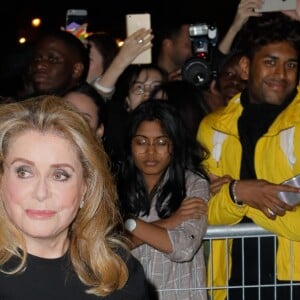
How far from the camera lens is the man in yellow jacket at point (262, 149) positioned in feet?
15.0

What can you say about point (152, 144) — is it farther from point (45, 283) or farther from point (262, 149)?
point (45, 283)

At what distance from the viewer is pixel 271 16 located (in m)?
5.33

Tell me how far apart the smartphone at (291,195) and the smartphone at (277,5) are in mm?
1494

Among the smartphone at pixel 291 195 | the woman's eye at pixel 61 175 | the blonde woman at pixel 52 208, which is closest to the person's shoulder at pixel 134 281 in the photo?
the blonde woman at pixel 52 208

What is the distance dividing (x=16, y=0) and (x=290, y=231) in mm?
14427

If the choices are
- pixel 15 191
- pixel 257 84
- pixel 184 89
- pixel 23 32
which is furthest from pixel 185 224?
pixel 23 32

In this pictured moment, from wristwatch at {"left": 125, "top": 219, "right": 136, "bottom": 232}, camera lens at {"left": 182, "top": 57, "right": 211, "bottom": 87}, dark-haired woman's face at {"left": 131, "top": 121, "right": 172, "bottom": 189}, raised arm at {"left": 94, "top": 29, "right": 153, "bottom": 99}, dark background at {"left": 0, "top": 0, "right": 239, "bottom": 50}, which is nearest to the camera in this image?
wristwatch at {"left": 125, "top": 219, "right": 136, "bottom": 232}

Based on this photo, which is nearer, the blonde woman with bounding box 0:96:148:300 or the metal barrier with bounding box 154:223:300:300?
the blonde woman with bounding box 0:96:148:300

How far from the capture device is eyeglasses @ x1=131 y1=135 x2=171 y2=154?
191 inches

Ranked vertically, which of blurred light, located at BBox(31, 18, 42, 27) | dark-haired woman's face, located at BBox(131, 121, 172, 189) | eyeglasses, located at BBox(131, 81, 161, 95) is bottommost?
dark-haired woman's face, located at BBox(131, 121, 172, 189)

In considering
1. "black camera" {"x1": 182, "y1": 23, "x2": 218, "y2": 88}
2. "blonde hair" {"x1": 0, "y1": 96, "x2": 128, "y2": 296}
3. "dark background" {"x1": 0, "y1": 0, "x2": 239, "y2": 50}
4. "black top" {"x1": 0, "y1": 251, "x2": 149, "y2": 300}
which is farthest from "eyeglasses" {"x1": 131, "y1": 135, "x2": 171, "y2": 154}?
"dark background" {"x1": 0, "y1": 0, "x2": 239, "y2": 50}

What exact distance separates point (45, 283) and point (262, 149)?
6.73 feet

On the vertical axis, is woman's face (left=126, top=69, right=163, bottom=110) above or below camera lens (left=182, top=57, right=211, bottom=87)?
below

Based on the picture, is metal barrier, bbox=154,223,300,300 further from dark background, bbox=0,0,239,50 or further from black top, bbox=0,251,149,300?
dark background, bbox=0,0,239,50
